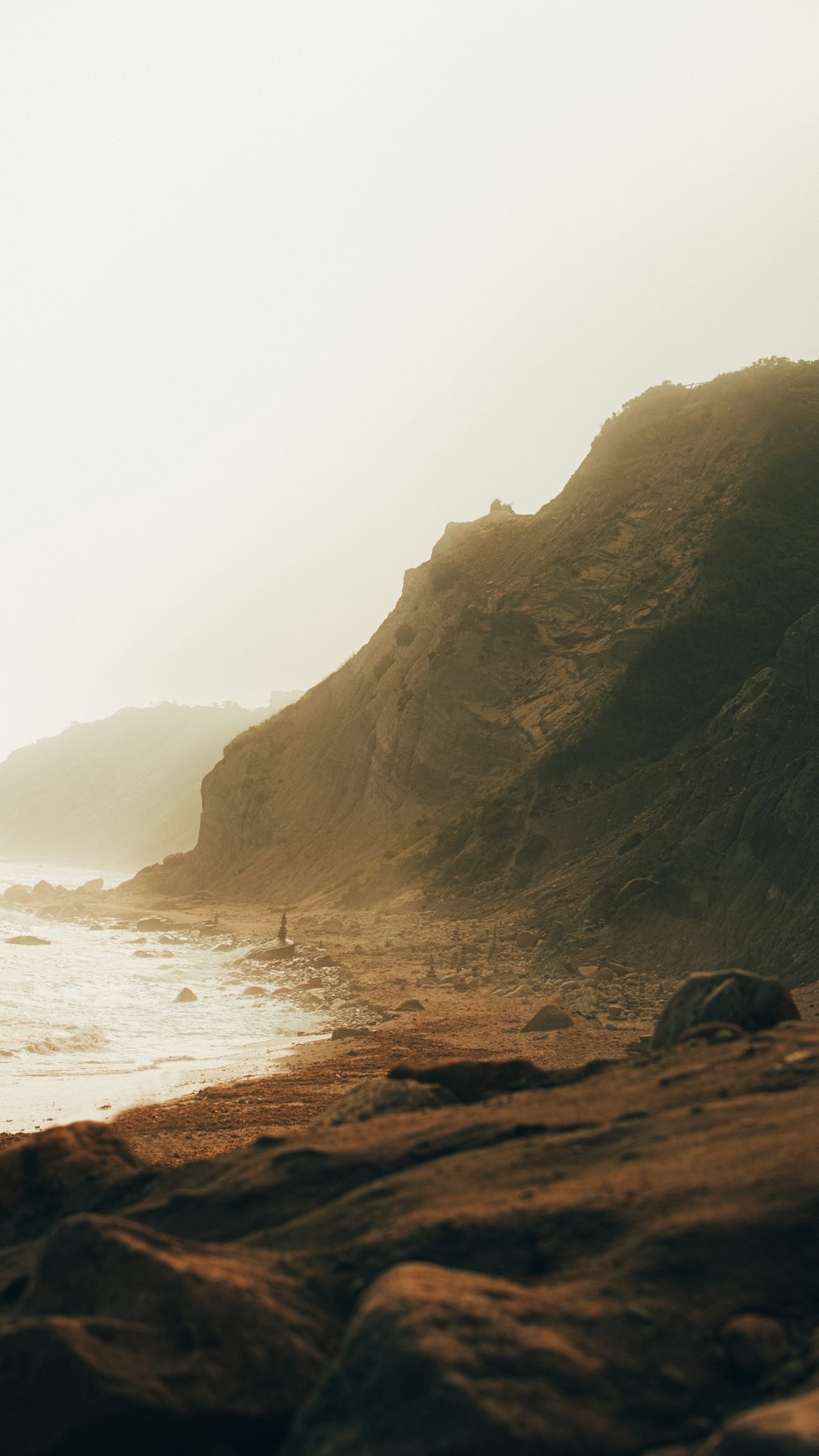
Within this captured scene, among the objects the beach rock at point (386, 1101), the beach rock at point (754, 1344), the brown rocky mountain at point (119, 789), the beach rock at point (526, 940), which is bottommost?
the beach rock at point (526, 940)

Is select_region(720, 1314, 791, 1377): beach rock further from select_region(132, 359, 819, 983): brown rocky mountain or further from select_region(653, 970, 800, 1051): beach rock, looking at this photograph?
select_region(132, 359, 819, 983): brown rocky mountain

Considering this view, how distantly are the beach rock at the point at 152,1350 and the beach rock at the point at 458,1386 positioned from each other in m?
0.30

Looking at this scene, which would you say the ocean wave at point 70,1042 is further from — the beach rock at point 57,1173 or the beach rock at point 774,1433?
the beach rock at point 774,1433

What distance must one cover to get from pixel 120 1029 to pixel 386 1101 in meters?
Result: 11.7

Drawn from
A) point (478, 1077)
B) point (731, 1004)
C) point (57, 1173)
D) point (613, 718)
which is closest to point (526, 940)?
point (613, 718)

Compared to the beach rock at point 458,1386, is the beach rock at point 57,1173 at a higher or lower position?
higher

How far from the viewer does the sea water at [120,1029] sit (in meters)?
11.6

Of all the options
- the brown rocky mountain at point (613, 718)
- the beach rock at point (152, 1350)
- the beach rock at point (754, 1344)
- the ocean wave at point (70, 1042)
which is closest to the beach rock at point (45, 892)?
the brown rocky mountain at point (613, 718)

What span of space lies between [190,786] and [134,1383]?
131718 mm

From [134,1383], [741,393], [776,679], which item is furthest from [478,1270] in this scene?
[741,393]

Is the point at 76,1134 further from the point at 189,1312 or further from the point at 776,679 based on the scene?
the point at 776,679

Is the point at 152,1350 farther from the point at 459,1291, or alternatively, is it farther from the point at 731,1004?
the point at 731,1004

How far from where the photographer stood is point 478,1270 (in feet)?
12.7

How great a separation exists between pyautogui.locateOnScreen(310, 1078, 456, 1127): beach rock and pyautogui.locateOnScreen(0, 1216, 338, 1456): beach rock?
1539 millimetres
